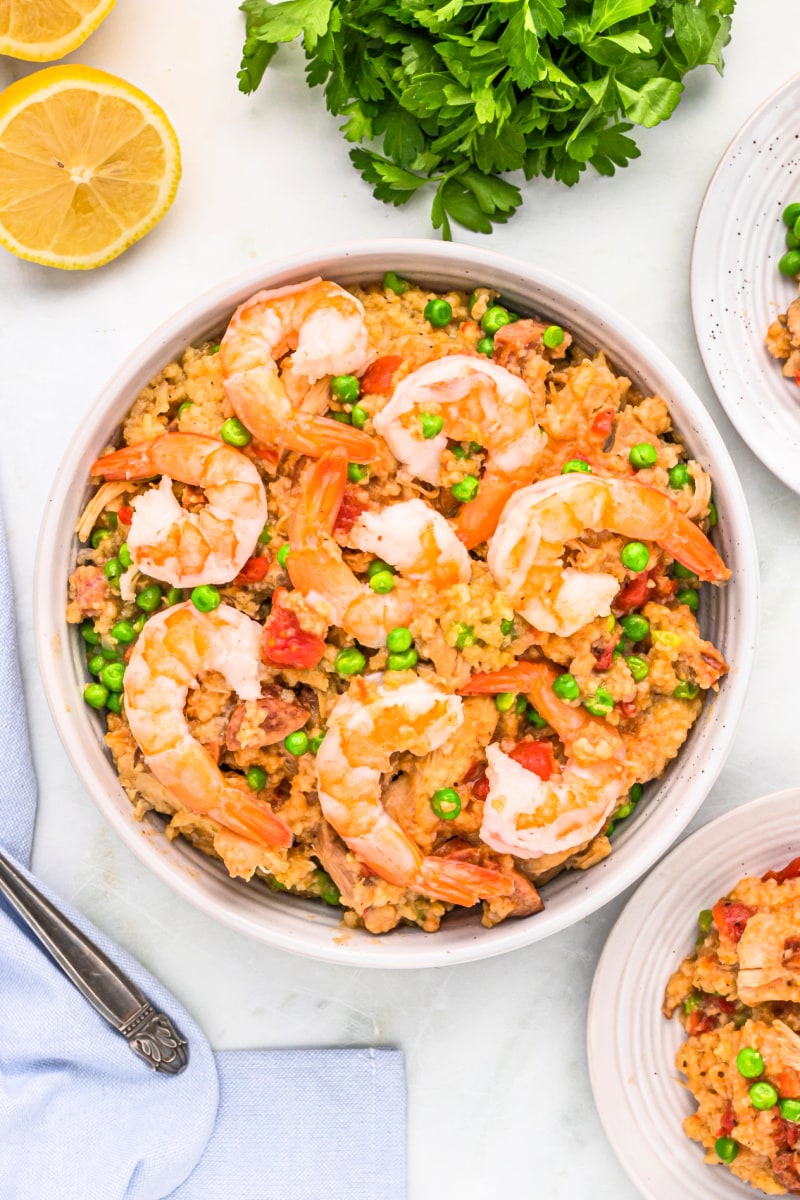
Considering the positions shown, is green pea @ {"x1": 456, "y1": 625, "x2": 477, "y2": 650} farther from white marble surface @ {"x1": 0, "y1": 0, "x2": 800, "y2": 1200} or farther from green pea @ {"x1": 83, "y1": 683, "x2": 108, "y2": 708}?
white marble surface @ {"x1": 0, "y1": 0, "x2": 800, "y2": 1200}

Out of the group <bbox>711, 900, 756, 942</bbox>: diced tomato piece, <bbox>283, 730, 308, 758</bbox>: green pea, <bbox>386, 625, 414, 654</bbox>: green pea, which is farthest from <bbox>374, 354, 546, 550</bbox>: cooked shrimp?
<bbox>711, 900, 756, 942</bbox>: diced tomato piece

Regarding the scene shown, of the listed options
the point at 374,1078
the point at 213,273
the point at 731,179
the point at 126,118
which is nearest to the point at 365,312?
the point at 213,273

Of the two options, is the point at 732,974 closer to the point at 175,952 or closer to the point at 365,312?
the point at 175,952

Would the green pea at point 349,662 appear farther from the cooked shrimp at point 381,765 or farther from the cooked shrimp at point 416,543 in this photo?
the cooked shrimp at point 416,543

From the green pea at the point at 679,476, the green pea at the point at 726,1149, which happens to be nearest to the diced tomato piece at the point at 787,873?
the green pea at the point at 726,1149

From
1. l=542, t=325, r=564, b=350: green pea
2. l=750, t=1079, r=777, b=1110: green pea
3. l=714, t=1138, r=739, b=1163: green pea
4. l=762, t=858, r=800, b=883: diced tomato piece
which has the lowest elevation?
l=714, t=1138, r=739, b=1163: green pea
